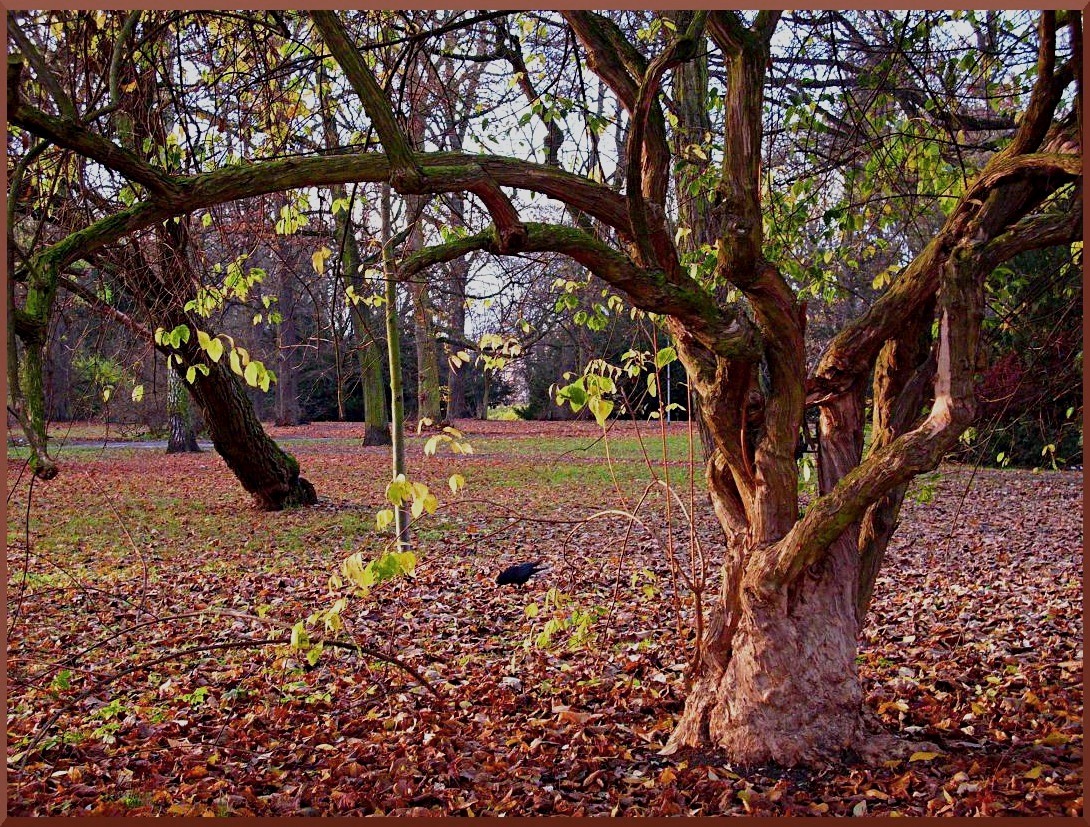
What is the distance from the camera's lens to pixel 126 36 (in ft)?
11.1

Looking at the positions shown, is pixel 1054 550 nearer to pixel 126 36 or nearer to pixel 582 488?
pixel 582 488

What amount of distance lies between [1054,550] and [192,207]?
789cm

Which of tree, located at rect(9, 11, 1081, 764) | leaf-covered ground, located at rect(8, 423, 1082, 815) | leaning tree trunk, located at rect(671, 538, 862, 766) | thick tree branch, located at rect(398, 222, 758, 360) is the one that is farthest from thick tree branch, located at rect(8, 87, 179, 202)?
leaning tree trunk, located at rect(671, 538, 862, 766)

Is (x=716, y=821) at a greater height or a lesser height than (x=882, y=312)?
lesser

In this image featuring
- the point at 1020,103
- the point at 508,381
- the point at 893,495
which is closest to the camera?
the point at 893,495

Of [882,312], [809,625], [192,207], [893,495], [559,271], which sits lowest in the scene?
[809,625]

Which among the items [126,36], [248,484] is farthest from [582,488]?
[126,36]

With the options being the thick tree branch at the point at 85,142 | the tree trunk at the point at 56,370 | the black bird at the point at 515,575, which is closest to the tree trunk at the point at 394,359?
the black bird at the point at 515,575

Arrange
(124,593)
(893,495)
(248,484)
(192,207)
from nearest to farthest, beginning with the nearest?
(192,207) → (893,495) → (124,593) → (248,484)

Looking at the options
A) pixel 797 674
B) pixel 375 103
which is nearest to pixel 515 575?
pixel 797 674

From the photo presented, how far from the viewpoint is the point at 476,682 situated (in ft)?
15.2

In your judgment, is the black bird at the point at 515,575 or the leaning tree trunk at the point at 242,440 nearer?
the black bird at the point at 515,575

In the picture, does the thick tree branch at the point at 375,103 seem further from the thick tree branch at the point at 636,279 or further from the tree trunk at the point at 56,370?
the tree trunk at the point at 56,370

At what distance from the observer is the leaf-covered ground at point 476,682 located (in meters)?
3.27
